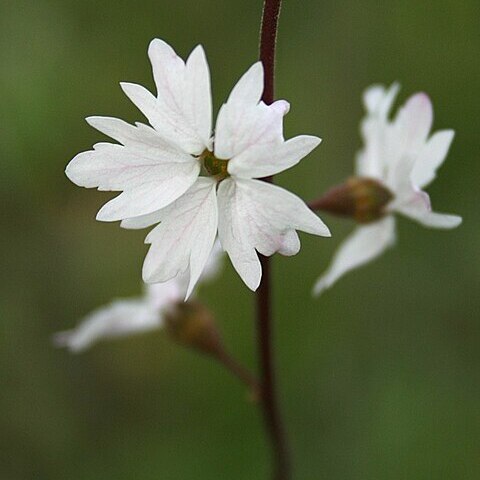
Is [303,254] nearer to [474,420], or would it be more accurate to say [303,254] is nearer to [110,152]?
[474,420]

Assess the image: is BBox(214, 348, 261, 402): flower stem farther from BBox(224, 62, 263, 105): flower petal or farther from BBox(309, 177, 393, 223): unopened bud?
BBox(224, 62, 263, 105): flower petal

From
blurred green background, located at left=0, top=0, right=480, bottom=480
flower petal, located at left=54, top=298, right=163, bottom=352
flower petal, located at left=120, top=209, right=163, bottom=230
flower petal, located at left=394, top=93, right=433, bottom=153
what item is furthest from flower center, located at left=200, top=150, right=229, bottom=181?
blurred green background, located at left=0, top=0, right=480, bottom=480

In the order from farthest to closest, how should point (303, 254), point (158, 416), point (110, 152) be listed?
point (303, 254) → point (158, 416) → point (110, 152)

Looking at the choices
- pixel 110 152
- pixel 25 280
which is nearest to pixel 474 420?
pixel 25 280

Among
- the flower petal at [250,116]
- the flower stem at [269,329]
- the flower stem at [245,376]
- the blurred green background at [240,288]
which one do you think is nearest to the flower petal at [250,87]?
the flower petal at [250,116]

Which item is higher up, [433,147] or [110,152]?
[110,152]

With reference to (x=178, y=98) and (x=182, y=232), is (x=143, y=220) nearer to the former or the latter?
(x=182, y=232)

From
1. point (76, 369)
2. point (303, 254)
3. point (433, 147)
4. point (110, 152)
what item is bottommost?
point (76, 369)
